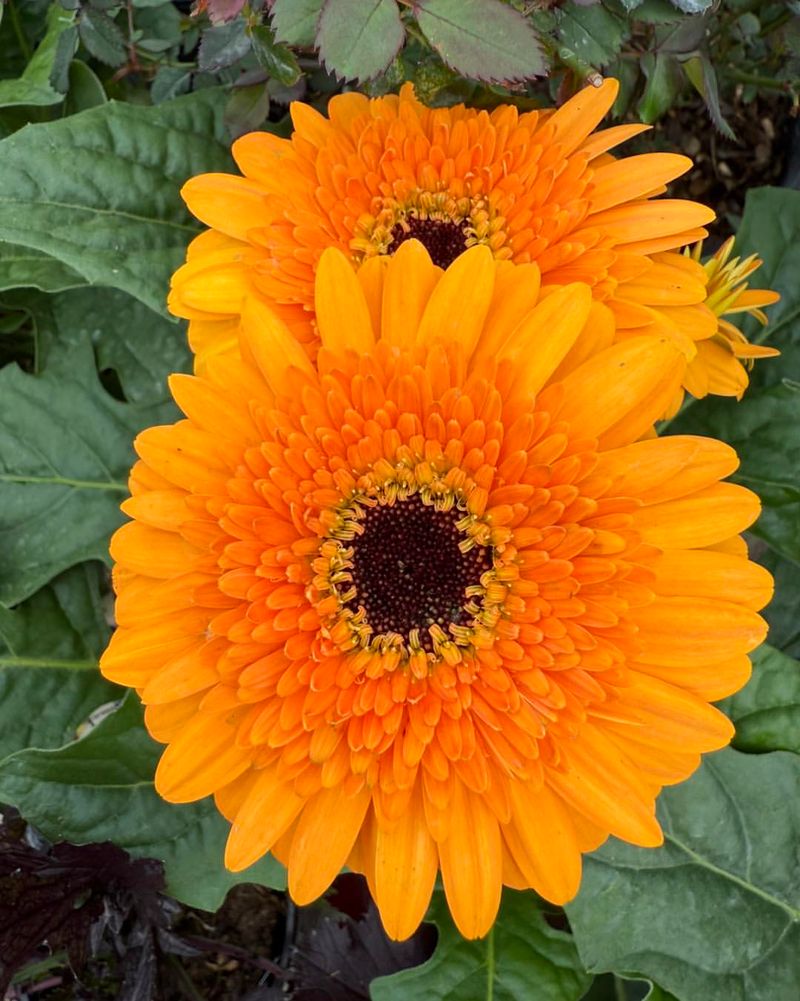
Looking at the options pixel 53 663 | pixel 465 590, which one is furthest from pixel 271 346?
pixel 53 663

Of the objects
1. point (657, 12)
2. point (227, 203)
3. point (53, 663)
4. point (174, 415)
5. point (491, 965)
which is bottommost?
point (53, 663)

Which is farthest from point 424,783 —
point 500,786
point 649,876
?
point 649,876

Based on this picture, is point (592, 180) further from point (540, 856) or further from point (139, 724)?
point (139, 724)

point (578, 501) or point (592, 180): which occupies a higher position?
point (592, 180)

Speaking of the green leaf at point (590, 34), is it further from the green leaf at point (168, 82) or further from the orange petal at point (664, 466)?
the green leaf at point (168, 82)

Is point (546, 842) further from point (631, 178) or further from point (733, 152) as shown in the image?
point (733, 152)
